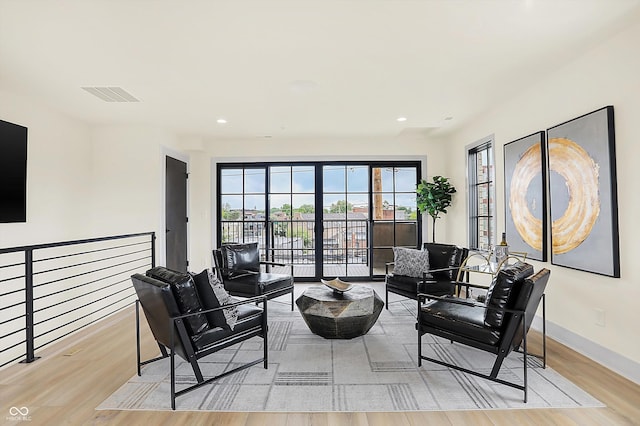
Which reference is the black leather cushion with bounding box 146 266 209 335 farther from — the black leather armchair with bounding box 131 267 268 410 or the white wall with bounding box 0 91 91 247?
the white wall with bounding box 0 91 91 247

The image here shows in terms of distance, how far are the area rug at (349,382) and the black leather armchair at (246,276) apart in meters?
0.90

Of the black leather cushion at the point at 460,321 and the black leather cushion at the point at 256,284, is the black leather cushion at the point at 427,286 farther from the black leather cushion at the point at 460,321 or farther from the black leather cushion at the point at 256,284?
the black leather cushion at the point at 256,284

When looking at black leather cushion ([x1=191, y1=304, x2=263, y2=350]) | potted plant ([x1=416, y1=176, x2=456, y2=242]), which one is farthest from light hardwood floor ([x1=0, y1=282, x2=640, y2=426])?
potted plant ([x1=416, y1=176, x2=456, y2=242])

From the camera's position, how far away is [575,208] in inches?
121

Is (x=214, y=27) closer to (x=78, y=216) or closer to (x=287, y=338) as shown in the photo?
(x=287, y=338)

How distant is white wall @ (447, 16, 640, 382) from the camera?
2.58 meters

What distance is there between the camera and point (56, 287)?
452 centimetres

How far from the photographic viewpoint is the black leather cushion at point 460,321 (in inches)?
99.4

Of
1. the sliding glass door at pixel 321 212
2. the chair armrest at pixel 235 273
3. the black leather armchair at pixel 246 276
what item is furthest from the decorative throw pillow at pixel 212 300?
the sliding glass door at pixel 321 212

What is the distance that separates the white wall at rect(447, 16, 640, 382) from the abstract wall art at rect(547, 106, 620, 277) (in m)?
0.06

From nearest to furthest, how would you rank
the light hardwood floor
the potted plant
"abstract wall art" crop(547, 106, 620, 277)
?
the light hardwood floor
"abstract wall art" crop(547, 106, 620, 277)
the potted plant

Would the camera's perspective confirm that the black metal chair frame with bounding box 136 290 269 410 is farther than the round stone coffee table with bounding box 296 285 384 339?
No

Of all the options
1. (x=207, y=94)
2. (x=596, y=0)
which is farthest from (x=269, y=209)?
(x=596, y=0)

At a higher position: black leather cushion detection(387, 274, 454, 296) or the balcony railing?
the balcony railing
